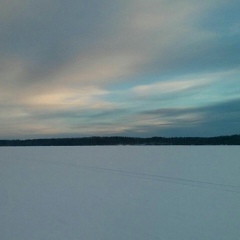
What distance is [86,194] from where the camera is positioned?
5.80 meters

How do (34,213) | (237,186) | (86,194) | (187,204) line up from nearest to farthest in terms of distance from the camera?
(34,213) < (187,204) < (86,194) < (237,186)

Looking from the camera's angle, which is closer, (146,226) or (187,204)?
(146,226)

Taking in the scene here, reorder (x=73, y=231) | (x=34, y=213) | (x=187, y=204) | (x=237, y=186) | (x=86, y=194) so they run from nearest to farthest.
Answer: (x=73, y=231), (x=34, y=213), (x=187, y=204), (x=86, y=194), (x=237, y=186)

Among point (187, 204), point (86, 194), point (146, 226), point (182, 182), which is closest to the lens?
point (146, 226)

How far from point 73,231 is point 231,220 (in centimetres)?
180

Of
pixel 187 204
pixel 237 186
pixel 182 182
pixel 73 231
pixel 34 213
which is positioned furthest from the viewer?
pixel 182 182

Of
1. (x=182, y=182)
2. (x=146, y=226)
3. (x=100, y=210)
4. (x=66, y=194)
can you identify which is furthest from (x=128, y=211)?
(x=182, y=182)

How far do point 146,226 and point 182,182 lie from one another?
11.7 ft

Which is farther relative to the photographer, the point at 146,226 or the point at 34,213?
the point at 34,213

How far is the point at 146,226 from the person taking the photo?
3900 mm

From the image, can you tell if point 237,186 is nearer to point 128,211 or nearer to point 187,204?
point 187,204

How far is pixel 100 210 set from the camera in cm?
466

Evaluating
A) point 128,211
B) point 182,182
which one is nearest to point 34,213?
point 128,211

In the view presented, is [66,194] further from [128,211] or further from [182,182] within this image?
[182,182]
